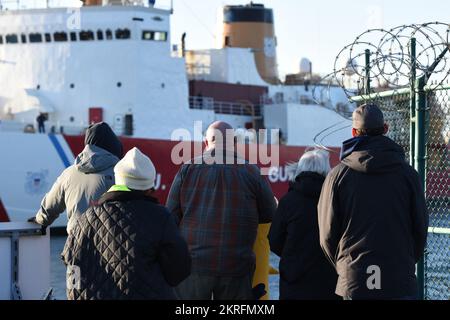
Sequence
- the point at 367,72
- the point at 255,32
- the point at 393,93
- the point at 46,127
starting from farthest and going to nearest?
1. the point at 255,32
2. the point at 46,127
3. the point at 367,72
4. the point at 393,93

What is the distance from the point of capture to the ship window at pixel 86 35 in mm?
21438

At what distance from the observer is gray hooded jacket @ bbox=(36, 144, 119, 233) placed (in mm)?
5465

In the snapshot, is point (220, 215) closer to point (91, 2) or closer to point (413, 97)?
point (413, 97)

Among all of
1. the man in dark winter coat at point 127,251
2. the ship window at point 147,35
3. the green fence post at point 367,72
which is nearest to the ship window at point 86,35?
the ship window at point 147,35

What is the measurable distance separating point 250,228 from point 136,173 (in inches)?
43.2

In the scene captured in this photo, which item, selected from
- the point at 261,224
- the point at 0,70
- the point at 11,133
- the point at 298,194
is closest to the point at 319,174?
the point at 298,194

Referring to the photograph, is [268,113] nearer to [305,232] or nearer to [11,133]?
[11,133]

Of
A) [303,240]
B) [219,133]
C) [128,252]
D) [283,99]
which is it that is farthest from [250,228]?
[283,99]

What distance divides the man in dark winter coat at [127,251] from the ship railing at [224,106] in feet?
64.2

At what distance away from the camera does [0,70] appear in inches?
876

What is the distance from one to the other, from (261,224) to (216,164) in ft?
1.42

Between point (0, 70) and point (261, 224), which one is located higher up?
point (0, 70)

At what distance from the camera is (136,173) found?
4.19 m

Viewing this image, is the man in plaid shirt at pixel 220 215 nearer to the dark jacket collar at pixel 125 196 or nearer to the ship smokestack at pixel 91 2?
the dark jacket collar at pixel 125 196
